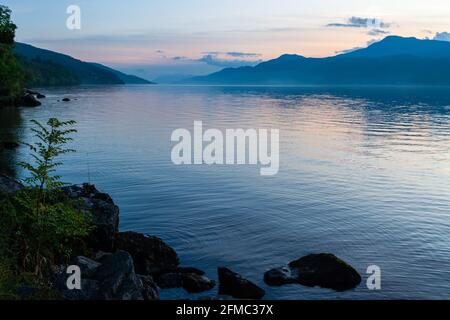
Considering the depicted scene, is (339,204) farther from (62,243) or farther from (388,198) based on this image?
(62,243)

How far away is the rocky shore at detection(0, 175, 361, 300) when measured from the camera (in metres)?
17.4

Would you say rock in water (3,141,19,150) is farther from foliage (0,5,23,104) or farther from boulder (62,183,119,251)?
foliage (0,5,23,104)

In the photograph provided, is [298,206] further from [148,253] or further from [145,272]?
[145,272]

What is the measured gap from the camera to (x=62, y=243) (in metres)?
20.6

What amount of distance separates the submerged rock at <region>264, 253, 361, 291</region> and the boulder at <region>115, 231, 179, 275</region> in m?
4.81

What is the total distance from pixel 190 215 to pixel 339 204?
37.4 ft

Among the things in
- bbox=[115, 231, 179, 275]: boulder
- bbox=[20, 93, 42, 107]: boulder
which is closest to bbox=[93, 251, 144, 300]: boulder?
bbox=[115, 231, 179, 275]: boulder
